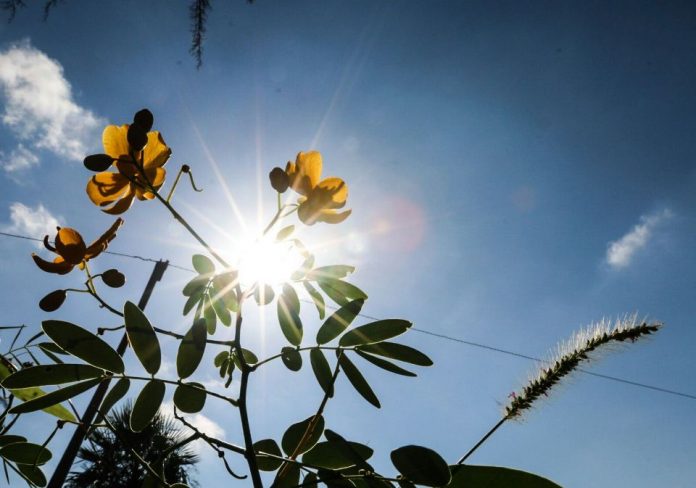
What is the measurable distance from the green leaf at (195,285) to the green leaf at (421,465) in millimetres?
295

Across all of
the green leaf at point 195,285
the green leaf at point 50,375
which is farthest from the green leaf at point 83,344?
the green leaf at point 195,285

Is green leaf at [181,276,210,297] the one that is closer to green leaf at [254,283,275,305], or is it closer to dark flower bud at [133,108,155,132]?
green leaf at [254,283,275,305]

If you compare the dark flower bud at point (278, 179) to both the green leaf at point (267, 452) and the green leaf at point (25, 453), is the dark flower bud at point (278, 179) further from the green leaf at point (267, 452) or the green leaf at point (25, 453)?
the green leaf at point (25, 453)

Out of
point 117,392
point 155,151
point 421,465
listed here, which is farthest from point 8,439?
point 421,465

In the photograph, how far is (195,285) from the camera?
20.6 inches

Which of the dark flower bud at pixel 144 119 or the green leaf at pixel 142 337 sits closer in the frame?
the green leaf at pixel 142 337

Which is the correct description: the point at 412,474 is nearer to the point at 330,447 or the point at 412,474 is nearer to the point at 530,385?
the point at 330,447

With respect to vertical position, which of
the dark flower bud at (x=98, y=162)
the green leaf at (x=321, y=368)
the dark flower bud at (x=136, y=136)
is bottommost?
the green leaf at (x=321, y=368)

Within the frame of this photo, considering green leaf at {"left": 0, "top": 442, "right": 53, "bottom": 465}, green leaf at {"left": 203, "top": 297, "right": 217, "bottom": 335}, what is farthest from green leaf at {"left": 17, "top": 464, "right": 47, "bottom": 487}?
green leaf at {"left": 203, "top": 297, "right": 217, "bottom": 335}

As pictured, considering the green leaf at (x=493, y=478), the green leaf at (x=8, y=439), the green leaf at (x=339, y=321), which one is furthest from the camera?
the green leaf at (x=8, y=439)

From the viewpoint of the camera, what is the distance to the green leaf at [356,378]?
45 cm

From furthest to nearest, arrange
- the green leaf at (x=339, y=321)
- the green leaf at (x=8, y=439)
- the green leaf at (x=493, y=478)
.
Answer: the green leaf at (x=8, y=439)
the green leaf at (x=339, y=321)
the green leaf at (x=493, y=478)

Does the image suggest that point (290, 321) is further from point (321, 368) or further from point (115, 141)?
point (115, 141)

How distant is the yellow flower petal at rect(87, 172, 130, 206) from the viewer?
1.73 ft
